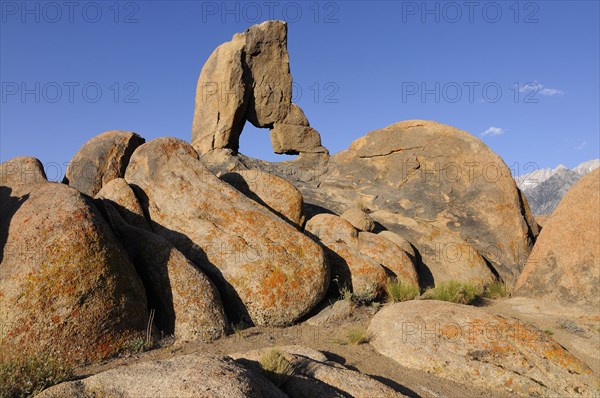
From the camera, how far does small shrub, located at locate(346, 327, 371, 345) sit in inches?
273

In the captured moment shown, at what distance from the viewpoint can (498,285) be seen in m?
11.4

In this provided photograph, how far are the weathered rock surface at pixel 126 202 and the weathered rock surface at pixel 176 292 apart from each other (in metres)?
1.13

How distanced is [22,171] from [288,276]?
4.41 m

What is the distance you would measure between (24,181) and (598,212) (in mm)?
10524

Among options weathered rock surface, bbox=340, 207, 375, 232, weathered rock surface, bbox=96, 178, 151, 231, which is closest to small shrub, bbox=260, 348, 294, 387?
weathered rock surface, bbox=96, 178, 151, 231

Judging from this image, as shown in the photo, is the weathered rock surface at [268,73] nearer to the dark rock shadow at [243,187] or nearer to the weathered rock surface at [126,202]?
the dark rock shadow at [243,187]

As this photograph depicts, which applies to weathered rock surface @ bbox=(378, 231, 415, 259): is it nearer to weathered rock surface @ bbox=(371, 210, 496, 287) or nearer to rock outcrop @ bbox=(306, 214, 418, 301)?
weathered rock surface @ bbox=(371, 210, 496, 287)

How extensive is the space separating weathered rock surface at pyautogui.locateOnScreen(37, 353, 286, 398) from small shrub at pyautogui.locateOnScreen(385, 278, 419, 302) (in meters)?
5.50

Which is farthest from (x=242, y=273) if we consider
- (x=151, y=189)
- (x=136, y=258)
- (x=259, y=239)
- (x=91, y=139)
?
(x=91, y=139)

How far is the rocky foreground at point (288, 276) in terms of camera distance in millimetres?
5395

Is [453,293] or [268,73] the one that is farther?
[268,73]

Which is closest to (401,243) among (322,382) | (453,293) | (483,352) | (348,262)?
(453,293)

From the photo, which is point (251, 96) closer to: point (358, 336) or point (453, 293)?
point (453, 293)

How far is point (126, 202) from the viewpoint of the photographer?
8.56 meters
